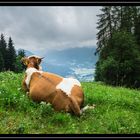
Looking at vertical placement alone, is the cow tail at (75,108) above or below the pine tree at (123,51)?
above

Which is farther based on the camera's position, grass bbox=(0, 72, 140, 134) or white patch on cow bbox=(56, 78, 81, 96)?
white patch on cow bbox=(56, 78, 81, 96)

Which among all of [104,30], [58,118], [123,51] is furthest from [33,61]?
[104,30]

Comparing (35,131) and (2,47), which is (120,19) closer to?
(2,47)

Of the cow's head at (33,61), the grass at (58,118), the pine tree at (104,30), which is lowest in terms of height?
the pine tree at (104,30)

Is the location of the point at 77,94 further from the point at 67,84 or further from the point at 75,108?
the point at 75,108

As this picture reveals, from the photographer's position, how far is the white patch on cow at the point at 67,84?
12.9 m

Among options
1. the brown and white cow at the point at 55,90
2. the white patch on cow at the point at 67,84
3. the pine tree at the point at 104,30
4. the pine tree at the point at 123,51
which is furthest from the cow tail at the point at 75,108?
the pine tree at the point at 104,30

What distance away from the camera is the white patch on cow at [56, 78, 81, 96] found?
1291cm

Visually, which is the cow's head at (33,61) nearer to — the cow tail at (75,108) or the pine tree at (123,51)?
the cow tail at (75,108)

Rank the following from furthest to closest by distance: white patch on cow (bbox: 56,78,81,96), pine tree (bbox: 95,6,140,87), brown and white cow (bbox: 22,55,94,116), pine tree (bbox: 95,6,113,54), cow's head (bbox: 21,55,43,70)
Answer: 1. pine tree (bbox: 95,6,113,54)
2. pine tree (bbox: 95,6,140,87)
3. cow's head (bbox: 21,55,43,70)
4. white patch on cow (bbox: 56,78,81,96)
5. brown and white cow (bbox: 22,55,94,116)

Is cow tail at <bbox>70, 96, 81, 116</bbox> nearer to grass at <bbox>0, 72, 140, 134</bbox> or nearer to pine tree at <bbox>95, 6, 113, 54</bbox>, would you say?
grass at <bbox>0, 72, 140, 134</bbox>

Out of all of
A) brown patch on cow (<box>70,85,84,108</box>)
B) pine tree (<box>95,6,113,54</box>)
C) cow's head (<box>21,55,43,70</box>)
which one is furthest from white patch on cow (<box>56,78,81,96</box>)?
pine tree (<box>95,6,113,54</box>)
